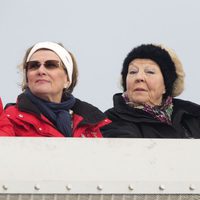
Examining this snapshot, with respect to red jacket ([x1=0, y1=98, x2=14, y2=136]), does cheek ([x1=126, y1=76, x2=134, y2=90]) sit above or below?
above

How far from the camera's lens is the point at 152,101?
5.52 meters

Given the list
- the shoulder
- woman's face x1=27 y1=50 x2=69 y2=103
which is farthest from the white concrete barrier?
the shoulder

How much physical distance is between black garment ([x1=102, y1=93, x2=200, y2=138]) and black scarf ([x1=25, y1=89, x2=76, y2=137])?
0.44 meters

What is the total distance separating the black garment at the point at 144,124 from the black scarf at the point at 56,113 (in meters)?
0.44

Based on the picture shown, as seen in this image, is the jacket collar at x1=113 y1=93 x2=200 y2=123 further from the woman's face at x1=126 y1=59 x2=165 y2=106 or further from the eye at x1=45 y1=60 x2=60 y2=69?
the eye at x1=45 y1=60 x2=60 y2=69

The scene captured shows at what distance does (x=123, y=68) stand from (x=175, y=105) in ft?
1.58

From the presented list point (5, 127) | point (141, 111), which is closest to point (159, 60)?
point (141, 111)

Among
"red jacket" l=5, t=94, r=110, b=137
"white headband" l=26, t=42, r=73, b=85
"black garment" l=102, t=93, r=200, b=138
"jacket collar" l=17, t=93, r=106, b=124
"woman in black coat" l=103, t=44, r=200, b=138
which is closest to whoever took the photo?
"red jacket" l=5, t=94, r=110, b=137

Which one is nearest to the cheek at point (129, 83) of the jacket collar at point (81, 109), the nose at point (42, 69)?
the jacket collar at point (81, 109)

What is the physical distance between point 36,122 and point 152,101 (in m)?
1.35

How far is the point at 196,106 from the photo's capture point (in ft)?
18.9

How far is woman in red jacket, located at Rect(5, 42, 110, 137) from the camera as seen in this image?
4410 mm

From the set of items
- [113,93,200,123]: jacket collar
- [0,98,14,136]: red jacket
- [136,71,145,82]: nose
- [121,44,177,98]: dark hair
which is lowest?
[0,98,14,136]: red jacket

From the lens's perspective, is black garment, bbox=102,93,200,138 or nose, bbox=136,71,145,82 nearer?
black garment, bbox=102,93,200,138
